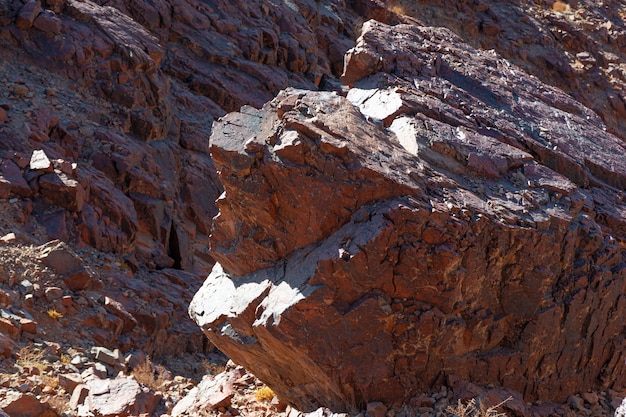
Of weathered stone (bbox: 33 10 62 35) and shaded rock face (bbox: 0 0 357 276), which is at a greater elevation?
weathered stone (bbox: 33 10 62 35)

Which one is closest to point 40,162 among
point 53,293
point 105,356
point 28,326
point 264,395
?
point 53,293

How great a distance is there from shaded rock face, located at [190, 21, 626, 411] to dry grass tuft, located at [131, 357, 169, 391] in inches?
A: 108

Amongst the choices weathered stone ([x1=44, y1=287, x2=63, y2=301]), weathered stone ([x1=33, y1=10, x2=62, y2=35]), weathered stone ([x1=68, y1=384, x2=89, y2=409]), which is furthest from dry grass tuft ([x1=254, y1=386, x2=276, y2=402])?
weathered stone ([x1=33, y1=10, x2=62, y2=35])

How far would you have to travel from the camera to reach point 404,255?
6.01 metres

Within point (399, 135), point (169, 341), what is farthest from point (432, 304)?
point (169, 341)

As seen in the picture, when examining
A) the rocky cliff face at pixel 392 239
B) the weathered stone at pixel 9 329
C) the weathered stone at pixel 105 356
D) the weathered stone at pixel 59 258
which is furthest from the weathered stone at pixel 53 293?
the weathered stone at pixel 9 329

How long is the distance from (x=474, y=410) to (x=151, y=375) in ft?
16.6

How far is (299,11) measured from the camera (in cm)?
2016

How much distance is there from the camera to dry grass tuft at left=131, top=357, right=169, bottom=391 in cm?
949

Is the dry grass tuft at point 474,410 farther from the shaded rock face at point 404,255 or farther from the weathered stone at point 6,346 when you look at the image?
the weathered stone at point 6,346

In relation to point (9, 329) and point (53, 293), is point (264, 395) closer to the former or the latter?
point (9, 329)

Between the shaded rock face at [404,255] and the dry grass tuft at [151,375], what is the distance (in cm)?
275

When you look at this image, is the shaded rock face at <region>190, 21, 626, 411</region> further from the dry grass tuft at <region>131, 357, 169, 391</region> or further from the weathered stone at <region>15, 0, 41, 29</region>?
the weathered stone at <region>15, 0, 41, 29</region>

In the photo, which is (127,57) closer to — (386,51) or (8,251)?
(8,251)
